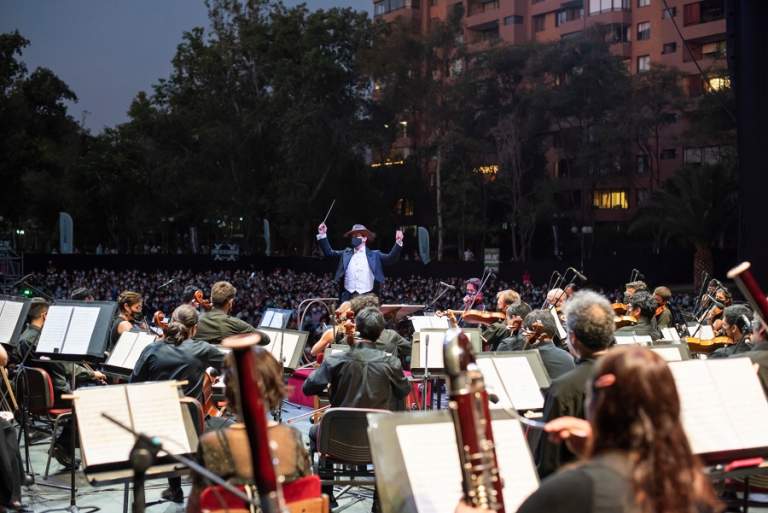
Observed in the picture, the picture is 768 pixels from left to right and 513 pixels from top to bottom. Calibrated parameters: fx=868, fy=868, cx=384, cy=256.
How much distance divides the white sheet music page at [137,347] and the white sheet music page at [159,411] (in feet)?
9.45

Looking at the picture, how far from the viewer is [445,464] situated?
3.46 m

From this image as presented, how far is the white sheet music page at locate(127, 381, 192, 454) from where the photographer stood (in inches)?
197

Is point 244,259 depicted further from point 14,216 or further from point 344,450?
point 344,450

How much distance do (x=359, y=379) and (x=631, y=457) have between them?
4095 millimetres

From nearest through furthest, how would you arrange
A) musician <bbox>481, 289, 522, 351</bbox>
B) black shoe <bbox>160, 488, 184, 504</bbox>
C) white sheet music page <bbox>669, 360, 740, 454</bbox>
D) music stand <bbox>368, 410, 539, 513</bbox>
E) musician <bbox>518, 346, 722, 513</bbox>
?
musician <bbox>518, 346, 722, 513</bbox>
music stand <bbox>368, 410, 539, 513</bbox>
white sheet music page <bbox>669, 360, 740, 454</bbox>
black shoe <bbox>160, 488, 184, 504</bbox>
musician <bbox>481, 289, 522, 351</bbox>

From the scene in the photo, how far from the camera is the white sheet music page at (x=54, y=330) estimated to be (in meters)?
7.66

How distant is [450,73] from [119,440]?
4995cm

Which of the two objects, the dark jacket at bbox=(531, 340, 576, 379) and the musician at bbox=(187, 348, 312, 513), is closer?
the musician at bbox=(187, 348, 312, 513)

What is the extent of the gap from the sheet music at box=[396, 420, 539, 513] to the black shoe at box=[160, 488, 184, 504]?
401cm

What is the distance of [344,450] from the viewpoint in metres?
6.21

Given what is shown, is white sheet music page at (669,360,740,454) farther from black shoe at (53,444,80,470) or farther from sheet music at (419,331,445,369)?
black shoe at (53,444,80,470)

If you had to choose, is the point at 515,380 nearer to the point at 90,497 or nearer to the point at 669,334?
the point at 90,497

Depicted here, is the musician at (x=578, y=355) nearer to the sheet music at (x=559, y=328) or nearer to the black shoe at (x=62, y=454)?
the sheet music at (x=559, y=328)

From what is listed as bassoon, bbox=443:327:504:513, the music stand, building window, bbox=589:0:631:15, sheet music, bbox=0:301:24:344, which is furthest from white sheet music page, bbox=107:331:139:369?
building window, bbox=589:0:631:15
